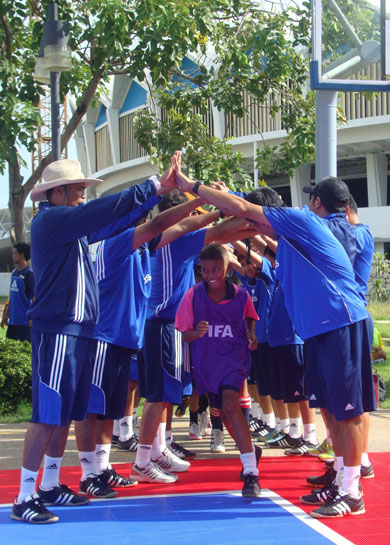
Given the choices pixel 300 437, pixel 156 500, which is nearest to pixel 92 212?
pixel 156 500

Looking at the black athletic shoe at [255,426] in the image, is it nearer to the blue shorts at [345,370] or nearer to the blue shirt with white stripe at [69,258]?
the blue shorts at [345,370]

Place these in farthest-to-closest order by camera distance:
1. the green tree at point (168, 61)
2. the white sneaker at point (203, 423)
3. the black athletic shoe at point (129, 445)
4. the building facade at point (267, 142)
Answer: the building facade at point (267, 142), the green tree at point (168, 61), the white sneaker at point (203, 423), the black athletic shoe at point (129, 445)

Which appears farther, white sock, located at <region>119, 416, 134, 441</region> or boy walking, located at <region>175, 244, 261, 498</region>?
white sock, located at <region>119, 416, 134, 441</region>

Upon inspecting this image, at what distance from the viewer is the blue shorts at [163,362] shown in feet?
19.1

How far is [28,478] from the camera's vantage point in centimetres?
479

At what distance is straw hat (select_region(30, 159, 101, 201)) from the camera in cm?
509

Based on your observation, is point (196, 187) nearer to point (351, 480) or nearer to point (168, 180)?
point (168, 180)

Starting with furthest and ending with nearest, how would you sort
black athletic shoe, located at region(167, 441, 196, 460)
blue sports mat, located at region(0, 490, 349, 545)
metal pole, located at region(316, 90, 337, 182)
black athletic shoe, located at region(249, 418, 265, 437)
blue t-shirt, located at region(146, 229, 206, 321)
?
black athletic shoe, located at region(249, 418, 265, 437) < metal pole, located at region(316, 90, 337, 182) < black athletic shoe, located at region(167, 441, 196, 460) < blue t-shirt, located at region(146, 229, 206, 321) < blue sports mat, located at region(0, 490, 349, 545)

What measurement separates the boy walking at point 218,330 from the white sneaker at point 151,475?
2.01 feet

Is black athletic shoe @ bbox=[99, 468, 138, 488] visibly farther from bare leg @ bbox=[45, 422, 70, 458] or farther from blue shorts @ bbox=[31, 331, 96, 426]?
blue shorts @ bbox=[31, 331, 96, 426]

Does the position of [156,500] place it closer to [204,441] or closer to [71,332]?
[71,332]

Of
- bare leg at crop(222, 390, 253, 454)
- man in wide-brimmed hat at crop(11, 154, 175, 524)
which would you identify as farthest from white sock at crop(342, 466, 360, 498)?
man in wide-brimmed hat at crop(11, 154, 175, 524)

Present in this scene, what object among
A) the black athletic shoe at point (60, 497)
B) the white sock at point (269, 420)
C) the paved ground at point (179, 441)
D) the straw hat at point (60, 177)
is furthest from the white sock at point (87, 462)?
the white sock at point (269, 420)

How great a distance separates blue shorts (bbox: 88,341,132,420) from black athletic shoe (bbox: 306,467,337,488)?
1.55 metres
